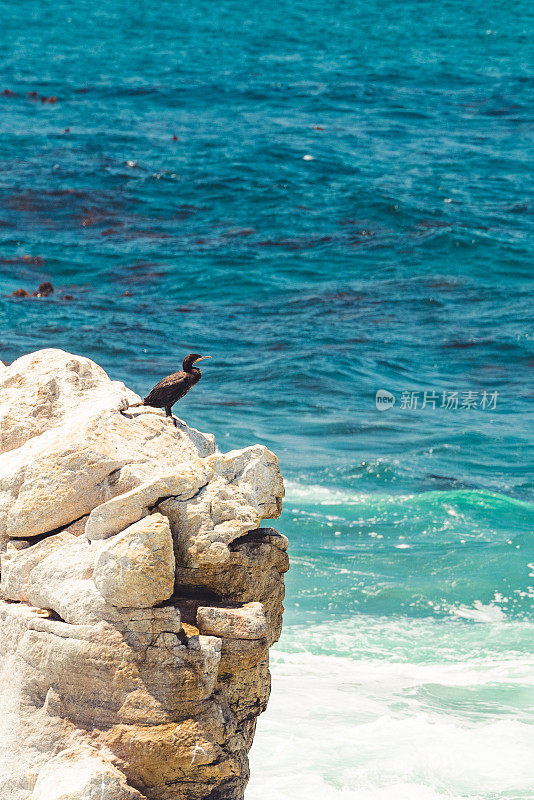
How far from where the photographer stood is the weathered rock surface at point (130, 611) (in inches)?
166

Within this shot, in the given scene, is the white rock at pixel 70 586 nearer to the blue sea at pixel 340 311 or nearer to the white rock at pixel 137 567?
the white rock at pixel 137 567

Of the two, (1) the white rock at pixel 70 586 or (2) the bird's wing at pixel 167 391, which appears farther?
(2) the bird's wing at pixel 167 391

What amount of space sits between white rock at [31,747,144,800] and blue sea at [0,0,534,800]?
2.63 metres

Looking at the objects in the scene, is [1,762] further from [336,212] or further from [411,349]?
[336,212]

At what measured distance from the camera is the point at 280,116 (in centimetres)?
3619

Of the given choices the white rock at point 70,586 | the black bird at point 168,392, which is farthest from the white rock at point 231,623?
the black bird at point 168,392

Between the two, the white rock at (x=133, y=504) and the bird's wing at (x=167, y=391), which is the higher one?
the bird's wing at (x=167, y=391)

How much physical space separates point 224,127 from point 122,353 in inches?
746

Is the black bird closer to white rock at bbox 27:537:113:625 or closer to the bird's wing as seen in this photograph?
the bird's wing

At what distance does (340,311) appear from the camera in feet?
69.8

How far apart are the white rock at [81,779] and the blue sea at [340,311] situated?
2.63 meters

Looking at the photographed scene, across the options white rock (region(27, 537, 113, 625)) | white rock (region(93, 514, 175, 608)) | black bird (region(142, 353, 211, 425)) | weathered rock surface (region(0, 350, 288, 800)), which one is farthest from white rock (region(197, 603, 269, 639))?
black bird (region(142, 353, 211, 425))

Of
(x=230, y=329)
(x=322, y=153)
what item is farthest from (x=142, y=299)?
(x=322, y=153)

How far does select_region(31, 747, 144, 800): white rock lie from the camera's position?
161 inches
